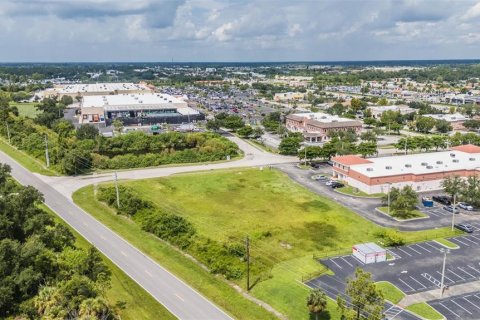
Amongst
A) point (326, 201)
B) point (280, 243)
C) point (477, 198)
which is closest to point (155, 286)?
point (280, 243)

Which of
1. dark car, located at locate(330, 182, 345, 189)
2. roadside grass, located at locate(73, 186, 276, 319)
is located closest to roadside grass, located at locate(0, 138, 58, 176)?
roadside grass, located at locate(73, 186, 276, 319)

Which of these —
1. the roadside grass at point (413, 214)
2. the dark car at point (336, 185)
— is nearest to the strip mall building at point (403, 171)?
the dark car at point (336, 185)

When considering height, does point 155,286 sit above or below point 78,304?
below

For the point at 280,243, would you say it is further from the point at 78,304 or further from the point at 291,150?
the point at 291,150

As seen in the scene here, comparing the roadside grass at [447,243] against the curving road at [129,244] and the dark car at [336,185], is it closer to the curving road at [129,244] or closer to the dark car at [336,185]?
the dark car at [336,185]

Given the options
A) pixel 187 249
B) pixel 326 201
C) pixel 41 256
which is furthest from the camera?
pixel 326 201

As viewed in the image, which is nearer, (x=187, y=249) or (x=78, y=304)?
(x=78, y=304)

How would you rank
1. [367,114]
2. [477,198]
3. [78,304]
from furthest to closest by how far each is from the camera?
[367,114], [477,198], [78,304]
